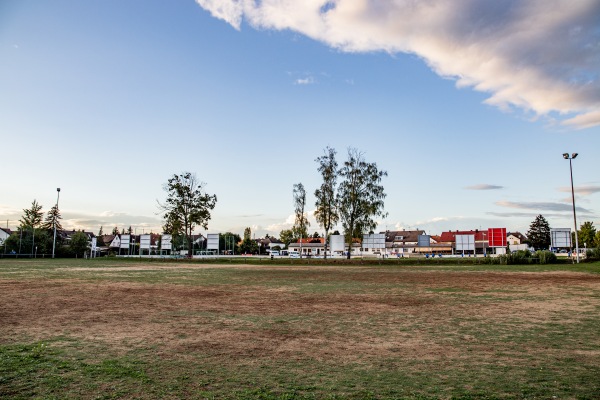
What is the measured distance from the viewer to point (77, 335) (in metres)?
9.88

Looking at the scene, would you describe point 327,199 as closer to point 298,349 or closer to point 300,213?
point 300,213

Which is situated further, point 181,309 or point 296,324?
point 181,309

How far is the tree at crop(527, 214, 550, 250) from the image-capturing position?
5851 inches

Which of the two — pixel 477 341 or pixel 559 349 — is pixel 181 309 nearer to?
pixel 477 341

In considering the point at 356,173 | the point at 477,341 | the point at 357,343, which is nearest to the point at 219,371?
the point at 357,343

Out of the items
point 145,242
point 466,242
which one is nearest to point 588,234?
point 466,242

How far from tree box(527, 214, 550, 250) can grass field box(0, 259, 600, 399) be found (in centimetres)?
15352

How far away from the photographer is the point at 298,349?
8602 millimetres

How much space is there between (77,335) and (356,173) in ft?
212

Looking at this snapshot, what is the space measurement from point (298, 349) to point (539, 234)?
167 metres

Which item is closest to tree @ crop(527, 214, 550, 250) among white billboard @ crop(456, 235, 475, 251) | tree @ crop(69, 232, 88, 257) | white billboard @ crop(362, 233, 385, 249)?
white billboard @ crop(456, 235, 475, 251)

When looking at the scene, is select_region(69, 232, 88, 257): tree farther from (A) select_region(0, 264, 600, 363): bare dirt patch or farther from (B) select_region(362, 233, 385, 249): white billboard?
(A) select_region(0, 264, 600, 363): bare dirt patch

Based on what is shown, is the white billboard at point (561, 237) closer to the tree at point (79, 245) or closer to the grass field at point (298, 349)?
the grass field at point (298, 349)

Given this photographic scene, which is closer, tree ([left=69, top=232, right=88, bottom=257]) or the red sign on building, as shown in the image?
the red sign on building
